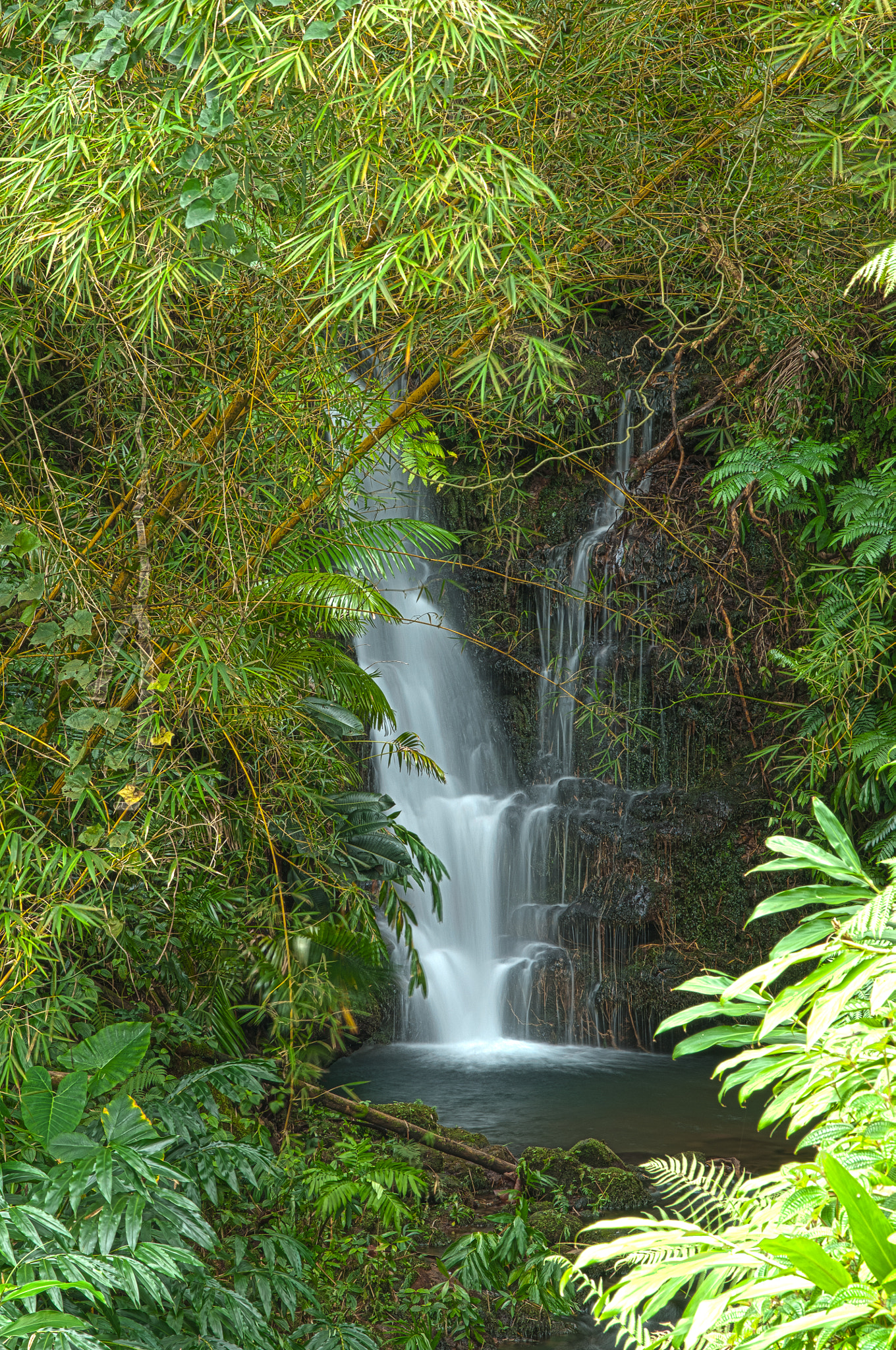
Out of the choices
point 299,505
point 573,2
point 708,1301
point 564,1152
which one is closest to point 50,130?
point 299,505

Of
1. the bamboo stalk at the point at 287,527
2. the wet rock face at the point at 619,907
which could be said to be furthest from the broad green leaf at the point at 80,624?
the wet rock face at the point at 619,907

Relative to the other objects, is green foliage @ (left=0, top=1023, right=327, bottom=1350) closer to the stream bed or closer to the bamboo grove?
the bamboo grove

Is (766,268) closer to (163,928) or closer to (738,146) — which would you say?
(738,146)

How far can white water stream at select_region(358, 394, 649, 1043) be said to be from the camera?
243 inches

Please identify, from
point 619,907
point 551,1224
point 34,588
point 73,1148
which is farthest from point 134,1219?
point 619,907

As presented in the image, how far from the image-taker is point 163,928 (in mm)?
2717

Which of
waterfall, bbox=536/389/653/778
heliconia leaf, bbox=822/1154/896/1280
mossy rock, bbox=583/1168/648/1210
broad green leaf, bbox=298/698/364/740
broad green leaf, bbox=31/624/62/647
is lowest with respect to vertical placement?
mossy rock, bbox=583/1168/648/1210

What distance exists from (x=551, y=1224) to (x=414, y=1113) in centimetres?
79

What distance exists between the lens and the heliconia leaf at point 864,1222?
2.52 ft

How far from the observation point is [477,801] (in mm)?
6820

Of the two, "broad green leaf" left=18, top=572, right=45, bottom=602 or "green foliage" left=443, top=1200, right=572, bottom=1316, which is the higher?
"broad green leaf" left=18, top=572, right=45, bottom=602

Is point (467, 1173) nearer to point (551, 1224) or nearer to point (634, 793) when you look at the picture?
point (551, 1224)

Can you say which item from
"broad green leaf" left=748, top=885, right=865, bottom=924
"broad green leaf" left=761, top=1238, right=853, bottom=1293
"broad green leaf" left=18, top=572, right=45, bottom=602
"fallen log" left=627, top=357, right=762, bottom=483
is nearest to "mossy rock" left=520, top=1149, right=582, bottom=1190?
"broad green leaf" left=18, top=572, right=45, bottom=602

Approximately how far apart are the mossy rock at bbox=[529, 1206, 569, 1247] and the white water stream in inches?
103
